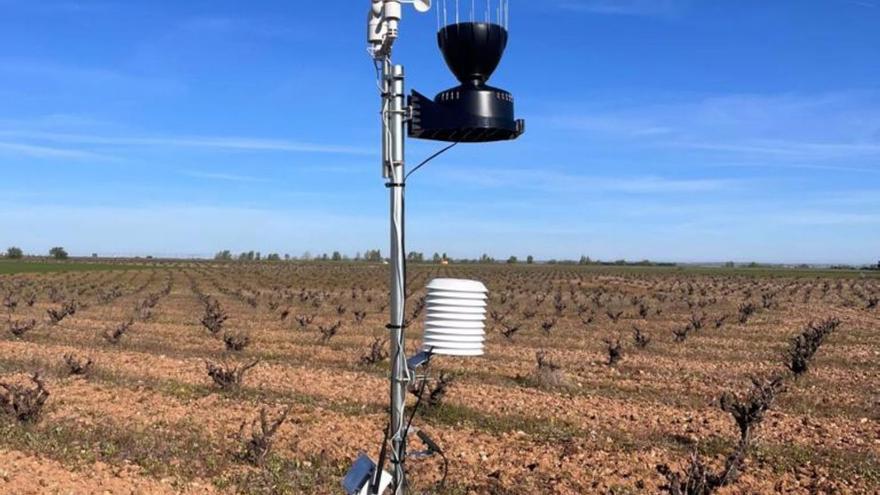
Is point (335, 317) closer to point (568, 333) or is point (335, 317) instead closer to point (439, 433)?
point (568, 333)

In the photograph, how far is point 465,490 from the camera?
21.8 ft

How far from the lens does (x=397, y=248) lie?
3.44 m

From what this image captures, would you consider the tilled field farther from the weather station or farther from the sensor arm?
the sensor arm

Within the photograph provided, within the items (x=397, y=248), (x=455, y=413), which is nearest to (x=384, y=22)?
(x=397, y=248)

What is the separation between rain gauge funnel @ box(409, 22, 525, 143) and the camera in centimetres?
332

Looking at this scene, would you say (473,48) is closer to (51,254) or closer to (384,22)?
(384,22)

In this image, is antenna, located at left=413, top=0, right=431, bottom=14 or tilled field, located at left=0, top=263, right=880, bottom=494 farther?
tilled field, located at left=0, top=263, right=880, bottom=494

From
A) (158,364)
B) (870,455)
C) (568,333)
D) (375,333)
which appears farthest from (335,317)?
(870,455)

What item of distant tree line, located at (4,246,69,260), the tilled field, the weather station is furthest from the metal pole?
distant tree line, located at (4,246,69,260)

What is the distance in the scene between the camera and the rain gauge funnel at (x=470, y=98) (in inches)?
131

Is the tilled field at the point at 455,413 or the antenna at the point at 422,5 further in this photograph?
the tilled field at the point at 455,413

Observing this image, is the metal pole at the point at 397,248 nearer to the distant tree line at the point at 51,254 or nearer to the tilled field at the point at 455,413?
the tilled field at the point at 455,413

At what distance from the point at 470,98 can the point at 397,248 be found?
0.73 m

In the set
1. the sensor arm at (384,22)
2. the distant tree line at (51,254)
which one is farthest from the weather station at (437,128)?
the distant tree line at (51,254)
